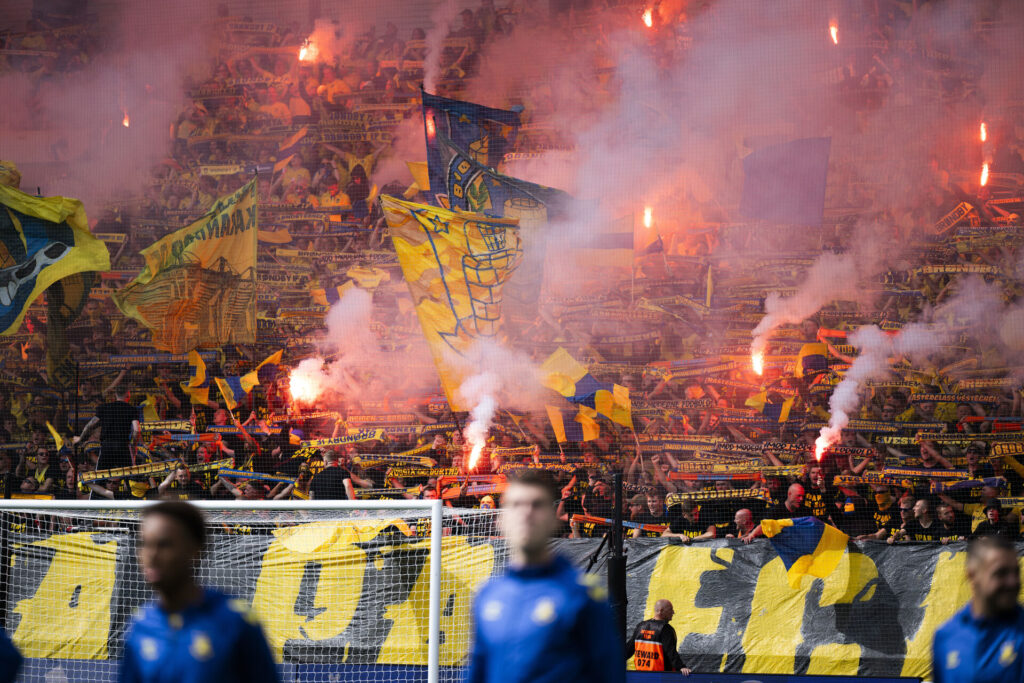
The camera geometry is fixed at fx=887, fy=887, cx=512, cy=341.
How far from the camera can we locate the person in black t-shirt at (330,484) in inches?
385

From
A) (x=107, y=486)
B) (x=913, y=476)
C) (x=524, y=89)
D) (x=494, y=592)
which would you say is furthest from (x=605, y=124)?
(x=494, y=592)

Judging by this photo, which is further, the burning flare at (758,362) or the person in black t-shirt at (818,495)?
the burning flare at (758,362)

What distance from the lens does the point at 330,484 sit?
984 centimetres

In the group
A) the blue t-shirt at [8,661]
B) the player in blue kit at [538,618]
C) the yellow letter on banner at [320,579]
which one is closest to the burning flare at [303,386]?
the yellow letter on banner at [320,579]

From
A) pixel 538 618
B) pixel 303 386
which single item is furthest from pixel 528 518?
pixel 303 386

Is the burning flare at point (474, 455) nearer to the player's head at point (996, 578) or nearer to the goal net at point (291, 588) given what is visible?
the goal net at point (291, 588)

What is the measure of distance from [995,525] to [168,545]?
8882mm

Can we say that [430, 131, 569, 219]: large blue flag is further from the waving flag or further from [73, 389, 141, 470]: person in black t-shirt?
[73, 389, 141, 470]: person in black t-shirt

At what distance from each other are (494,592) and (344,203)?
9696 mm

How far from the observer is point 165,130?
11.6 m

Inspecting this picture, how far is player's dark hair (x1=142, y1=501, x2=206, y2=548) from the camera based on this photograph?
72.4 inches

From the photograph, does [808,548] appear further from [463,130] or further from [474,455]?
[463,130]

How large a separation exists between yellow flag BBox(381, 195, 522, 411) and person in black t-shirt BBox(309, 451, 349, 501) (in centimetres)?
161

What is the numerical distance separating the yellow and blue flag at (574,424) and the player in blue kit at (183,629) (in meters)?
8.43
